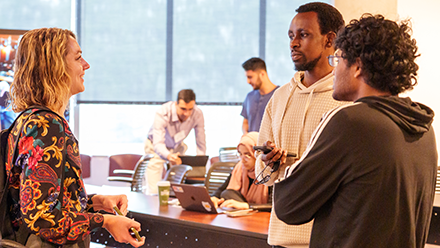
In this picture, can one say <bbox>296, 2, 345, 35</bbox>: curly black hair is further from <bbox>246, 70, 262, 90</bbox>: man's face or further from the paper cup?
<bbox>246, 70, 262, 90</bbox>: man's face

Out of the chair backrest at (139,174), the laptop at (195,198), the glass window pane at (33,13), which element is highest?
the glass window pane at (33,13)

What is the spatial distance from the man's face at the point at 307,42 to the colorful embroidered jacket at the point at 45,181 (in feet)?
3.00

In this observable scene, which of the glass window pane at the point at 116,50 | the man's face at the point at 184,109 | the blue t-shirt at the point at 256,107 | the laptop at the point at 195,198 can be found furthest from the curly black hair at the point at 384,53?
the glass window pane at the point at 116,50

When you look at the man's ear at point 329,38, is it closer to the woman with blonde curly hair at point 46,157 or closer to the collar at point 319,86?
the collar at point 319,86

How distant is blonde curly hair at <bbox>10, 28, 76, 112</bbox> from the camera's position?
1.34 meters

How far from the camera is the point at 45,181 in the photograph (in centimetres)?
122

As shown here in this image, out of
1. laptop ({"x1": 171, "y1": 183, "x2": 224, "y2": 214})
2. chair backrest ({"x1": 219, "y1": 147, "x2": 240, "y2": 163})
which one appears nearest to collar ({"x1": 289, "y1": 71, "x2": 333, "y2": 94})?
laptop ({"x1": 171, "y1": 183, "x2": 224, "y2": 214})

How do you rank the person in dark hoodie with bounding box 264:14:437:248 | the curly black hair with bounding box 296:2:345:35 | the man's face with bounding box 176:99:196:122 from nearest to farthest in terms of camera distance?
1. the person in dark hoodie with bounding box 264:14:437:248
2. the curly black hair with bounding box 296:2:345:35
3. the man's face with bounding box 176:99:196:122

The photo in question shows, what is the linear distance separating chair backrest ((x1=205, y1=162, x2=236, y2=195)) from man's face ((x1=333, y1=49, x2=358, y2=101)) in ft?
9.18

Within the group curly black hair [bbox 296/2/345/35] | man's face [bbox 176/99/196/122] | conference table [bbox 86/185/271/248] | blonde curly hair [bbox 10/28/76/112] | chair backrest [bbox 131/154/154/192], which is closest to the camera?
blonde curly hair [bbox 10/28/76/112]

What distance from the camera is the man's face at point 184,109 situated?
18.3ft

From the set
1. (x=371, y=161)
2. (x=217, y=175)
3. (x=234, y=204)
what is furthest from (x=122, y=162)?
(x=371, y=161)

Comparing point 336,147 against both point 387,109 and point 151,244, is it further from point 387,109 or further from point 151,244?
point 151,244

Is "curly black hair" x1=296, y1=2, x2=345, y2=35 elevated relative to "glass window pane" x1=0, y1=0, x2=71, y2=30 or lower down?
lower down
